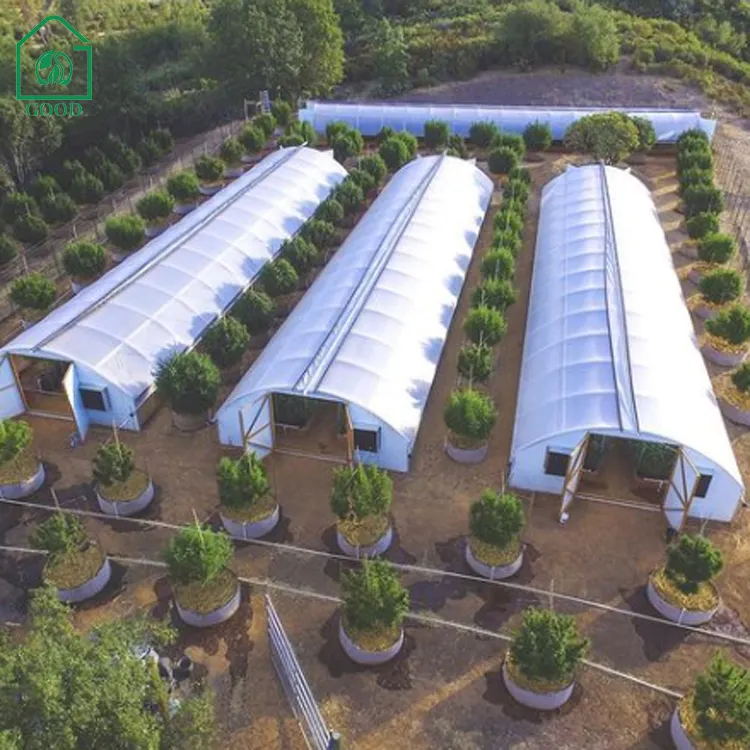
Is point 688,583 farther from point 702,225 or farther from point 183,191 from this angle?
point 183,191

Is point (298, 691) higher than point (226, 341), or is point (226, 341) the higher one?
point (226, 341)

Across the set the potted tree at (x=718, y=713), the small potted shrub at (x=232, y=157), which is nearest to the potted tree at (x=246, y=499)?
the potted tree at (x=718, y=713)

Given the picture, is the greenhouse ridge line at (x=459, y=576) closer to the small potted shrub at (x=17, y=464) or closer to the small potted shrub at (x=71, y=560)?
the small potted shrub at (x=17, y=464)

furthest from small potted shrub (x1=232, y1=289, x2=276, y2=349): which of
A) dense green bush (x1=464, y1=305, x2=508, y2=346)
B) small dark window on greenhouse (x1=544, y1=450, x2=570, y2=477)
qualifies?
small dark window on greenhouse (x1=544, y1=450, x2=570, y2=477)

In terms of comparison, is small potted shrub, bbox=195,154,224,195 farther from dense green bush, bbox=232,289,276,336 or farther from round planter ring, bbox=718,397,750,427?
round planter ring, bbox=718,397,750,427

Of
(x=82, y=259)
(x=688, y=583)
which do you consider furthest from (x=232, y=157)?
(x=688, y=583)

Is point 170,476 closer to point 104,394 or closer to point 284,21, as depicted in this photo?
point 104,394
